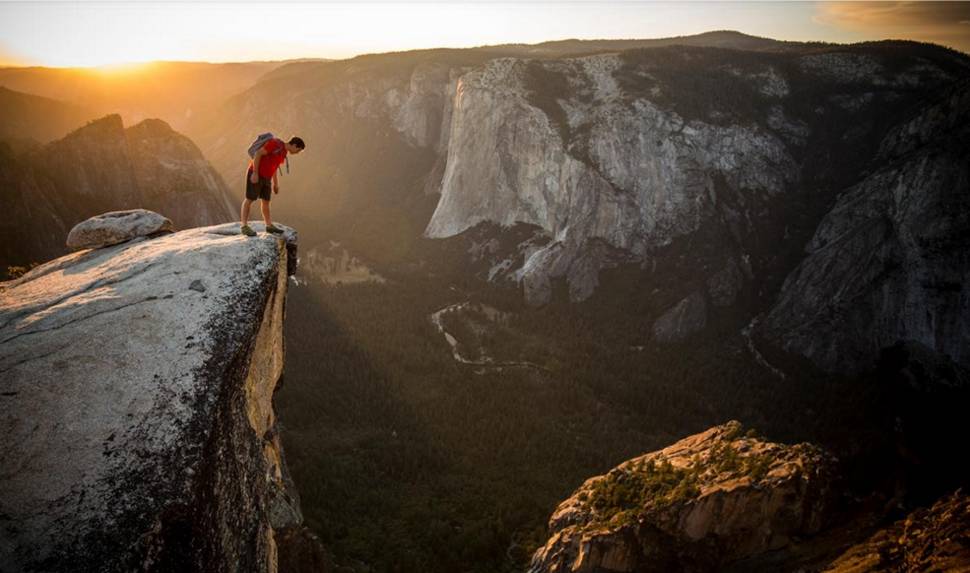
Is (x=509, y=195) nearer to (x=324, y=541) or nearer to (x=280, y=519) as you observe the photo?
(x=324, y=541)

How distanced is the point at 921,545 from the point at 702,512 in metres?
6.54

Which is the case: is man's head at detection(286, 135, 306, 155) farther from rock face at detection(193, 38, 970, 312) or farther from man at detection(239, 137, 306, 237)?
rock face at detection(193, 38, 970, 312)

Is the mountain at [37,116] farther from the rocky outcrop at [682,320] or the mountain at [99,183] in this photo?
the rocky outcrop at [682,320]

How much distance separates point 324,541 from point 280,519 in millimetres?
12290

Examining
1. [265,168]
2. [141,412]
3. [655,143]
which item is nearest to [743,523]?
[141,412]

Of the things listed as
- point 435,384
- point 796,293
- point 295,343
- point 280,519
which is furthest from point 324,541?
point 796,293

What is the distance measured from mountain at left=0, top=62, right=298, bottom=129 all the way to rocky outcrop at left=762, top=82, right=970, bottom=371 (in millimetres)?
145805

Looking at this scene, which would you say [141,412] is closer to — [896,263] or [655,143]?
[896,263]

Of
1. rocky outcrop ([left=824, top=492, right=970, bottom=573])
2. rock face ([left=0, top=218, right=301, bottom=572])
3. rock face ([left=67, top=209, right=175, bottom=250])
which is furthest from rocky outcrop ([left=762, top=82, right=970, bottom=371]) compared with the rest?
rock face ([left=67, top=209, right=175, bottom=250])

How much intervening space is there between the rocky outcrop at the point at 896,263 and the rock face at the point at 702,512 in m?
35.9

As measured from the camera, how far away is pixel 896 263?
49250mm

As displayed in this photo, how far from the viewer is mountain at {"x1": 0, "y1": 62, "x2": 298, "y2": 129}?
14000cm

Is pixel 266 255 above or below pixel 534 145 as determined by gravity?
below

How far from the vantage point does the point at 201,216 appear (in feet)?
195
